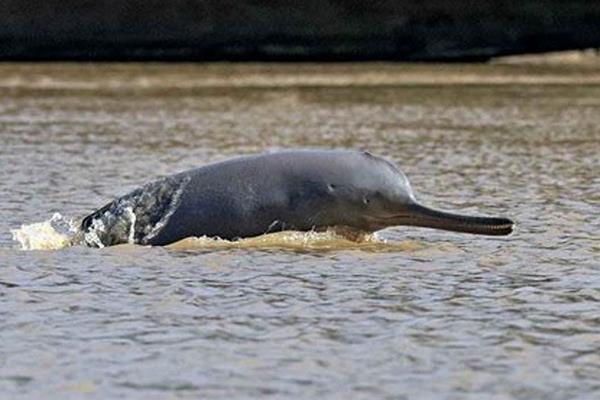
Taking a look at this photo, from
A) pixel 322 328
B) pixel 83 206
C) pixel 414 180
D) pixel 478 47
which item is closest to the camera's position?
pixel 322 328

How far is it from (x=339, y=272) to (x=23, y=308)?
231 centimetres

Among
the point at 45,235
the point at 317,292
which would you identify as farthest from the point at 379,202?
the point at 45,235

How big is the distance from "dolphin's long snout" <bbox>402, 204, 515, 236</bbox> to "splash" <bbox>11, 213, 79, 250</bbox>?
2425 millimetres

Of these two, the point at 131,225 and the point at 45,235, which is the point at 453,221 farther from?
the point at 45,235

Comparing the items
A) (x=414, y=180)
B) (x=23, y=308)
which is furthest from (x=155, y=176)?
(x=23, y=308)

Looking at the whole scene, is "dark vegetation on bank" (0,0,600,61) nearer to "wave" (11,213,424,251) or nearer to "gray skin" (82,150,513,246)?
"wave" (11,213,424,251)

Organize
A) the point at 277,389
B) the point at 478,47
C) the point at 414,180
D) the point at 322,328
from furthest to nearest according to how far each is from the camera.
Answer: the point at 478,47
the point at 414,180
the point at 322,328
the point at 277,389

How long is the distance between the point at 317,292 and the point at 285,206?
2022 millimetres

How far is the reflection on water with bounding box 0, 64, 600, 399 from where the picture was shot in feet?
29.9

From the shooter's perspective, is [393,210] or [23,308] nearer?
[23,308]

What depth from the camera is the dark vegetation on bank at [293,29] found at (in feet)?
119

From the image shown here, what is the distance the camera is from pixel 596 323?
10.6 metres

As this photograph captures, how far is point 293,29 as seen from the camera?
36906 millimetres

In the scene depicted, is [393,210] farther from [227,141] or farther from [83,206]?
[227,141]
